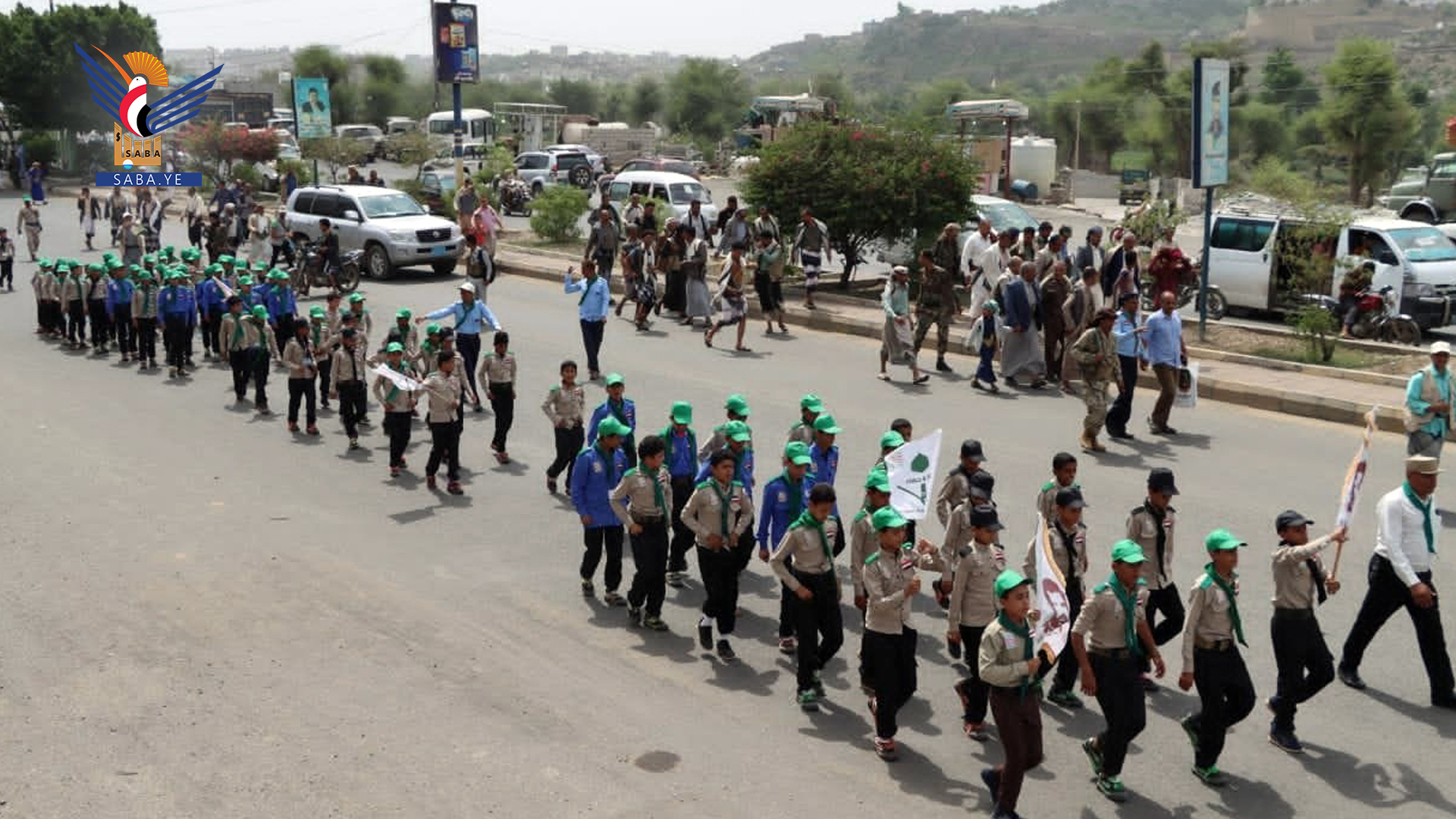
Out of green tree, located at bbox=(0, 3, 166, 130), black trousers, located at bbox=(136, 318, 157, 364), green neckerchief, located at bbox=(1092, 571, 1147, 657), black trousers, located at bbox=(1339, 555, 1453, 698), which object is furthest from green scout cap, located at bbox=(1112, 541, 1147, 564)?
green tree, located at bbox=(0, 3, 166, 130)

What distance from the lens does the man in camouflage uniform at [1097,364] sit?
44.6 feet

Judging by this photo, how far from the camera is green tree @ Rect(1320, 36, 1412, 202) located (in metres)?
57.1

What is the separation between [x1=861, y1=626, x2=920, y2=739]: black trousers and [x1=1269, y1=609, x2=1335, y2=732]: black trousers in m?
1.95

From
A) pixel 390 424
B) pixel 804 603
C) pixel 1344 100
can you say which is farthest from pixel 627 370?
pixel 1344 100

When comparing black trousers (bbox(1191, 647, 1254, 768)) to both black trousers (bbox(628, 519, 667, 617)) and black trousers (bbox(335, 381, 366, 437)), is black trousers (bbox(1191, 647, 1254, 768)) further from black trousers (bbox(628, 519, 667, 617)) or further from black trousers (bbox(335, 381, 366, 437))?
black trousers (bbox(335, 381, 366, 437))

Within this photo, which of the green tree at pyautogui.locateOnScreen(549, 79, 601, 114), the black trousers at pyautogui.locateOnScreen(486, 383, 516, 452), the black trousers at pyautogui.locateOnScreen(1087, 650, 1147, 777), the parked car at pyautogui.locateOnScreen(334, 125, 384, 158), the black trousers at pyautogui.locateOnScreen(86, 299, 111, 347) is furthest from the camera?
the green tree at pyautogui.locateOnScreen(549, 79, 601, 114)

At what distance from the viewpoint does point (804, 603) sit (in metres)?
8.10

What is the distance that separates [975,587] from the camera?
25.4ft

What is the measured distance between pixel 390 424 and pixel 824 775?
723 centimetres

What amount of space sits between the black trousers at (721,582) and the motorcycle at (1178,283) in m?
9.60

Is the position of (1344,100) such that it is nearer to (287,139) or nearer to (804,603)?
(287,139)

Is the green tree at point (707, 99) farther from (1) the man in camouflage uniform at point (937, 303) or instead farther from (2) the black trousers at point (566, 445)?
(2) the black trousers at point (566, 445)

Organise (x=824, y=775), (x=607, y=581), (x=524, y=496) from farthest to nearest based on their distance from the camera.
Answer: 1. (x=524, y=496)
2. (x=607, y=581)
3. (x=824, y=775)

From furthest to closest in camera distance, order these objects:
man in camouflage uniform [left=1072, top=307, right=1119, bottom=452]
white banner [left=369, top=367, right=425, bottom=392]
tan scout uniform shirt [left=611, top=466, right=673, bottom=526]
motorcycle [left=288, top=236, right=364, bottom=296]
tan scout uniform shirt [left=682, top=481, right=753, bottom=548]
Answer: motorcycle [left=288, top=236, right=364, bottom=296] → man in camouflage uniform [left=1072, top=307, right=1119, bottom=452] → white banner [left=369, top=367, right=425, bottom=392] → tan scout uniform shirt [left=611, top=466, right=673, bottom=526] → tan scout uniform shirt [left=682, top=481, right=753, bottom=548]
